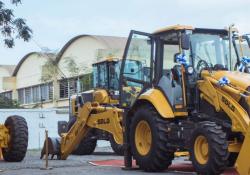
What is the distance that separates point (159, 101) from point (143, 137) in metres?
0.98

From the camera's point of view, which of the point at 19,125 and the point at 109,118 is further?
the point at 19,125

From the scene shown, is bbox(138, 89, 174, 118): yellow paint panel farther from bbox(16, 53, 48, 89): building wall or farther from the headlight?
bbox(16, 53, 48, 89): building wall

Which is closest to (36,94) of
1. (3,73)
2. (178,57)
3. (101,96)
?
(3,73)

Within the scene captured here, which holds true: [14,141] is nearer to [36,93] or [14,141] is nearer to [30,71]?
[36,93]

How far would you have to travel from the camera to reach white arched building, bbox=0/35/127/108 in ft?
144

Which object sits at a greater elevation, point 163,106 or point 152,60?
point 152,60

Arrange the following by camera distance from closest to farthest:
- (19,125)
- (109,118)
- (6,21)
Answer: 1. (6,21)
2. (109,118)
3. (19,125)

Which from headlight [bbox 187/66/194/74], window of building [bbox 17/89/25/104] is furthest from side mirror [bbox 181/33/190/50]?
window of building [bbox 17/89/25/104]

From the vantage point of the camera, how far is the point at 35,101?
54.7 m

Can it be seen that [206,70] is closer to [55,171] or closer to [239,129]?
[239,129]

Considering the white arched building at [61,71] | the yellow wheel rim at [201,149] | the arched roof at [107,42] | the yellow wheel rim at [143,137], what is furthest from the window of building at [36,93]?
the yellow wheel rim at [201,149]

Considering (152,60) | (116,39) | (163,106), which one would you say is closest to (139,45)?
(152,60)

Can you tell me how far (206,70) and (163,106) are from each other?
1.19 m

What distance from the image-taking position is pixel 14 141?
1627 centimetres
